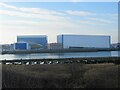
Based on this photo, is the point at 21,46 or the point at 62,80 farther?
the point at 21,46

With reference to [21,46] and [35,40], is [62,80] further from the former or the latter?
[35,40]

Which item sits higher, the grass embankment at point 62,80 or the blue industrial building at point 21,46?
the blue industrial building at point 21,46

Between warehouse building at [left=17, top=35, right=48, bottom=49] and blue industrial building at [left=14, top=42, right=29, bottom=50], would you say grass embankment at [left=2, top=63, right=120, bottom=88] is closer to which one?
blue industrial building at [left=14, top=42, right=29, bottom=50]

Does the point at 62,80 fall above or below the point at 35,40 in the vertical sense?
below

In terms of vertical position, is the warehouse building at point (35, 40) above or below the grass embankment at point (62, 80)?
above

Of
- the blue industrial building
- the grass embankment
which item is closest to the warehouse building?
the blue industrial building

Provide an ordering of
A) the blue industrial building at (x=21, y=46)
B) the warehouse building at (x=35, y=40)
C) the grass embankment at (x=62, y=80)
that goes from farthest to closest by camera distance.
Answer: the warehouse building at (x=35, y=40)
the blue industrial building at (x=21, y=46)
the grass embankment at (x=62, y=80)

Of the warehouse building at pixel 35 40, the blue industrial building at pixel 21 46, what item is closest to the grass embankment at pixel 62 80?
the blue industrial building at pixel 21 46

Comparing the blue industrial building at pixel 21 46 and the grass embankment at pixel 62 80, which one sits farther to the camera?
the blue industrial building at pixel 21 46

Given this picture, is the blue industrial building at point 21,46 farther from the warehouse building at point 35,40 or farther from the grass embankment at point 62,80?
the grass embankment at point 62,80

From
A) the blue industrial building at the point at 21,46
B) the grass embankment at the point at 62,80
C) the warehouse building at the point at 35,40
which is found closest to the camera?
the grass embankment at the point at 62,80

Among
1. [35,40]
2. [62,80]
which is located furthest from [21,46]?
[62,80]

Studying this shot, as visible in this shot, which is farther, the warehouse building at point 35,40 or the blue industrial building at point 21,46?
the warehouse building at point 35,40

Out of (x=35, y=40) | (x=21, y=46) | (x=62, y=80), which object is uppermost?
(x=35, y=40)
